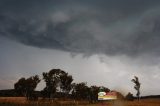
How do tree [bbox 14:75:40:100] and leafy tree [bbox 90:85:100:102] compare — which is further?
leafy tree [bbox 90:85:100:102]

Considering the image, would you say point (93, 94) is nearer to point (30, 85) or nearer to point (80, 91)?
point (80, 91)

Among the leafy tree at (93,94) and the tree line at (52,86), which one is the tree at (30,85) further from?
the leafy tree at (93,94)

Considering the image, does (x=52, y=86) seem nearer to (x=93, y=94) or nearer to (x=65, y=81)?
(x=65, y=81)

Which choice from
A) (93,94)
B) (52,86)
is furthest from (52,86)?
(93,94)

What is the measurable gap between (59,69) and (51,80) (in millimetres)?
8069

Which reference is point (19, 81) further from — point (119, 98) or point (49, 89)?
point (119, 98)

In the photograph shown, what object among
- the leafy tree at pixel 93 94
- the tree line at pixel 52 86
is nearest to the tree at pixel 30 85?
the tree line at pixel 52 86

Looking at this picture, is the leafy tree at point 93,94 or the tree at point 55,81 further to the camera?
the leafy tree at point 93,94

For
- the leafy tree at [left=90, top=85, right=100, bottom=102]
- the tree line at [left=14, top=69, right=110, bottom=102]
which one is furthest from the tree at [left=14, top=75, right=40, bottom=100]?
the leafy tree at [left=90, top=85, right=100, bottom=102]

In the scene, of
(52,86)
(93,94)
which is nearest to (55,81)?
(52,86)

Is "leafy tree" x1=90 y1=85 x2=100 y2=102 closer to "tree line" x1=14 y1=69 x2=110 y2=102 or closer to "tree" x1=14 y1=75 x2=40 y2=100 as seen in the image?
"tree line" x1=14 y1=69 x2=110 y2=102

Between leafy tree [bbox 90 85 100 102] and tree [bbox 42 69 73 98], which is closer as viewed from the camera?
tree [bbox 42 69 73 98]

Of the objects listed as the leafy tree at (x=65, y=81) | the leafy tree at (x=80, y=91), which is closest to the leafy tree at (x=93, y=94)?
the leafy tree at (x=80, y=91)

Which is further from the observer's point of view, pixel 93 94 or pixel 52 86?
pixel 93 94
